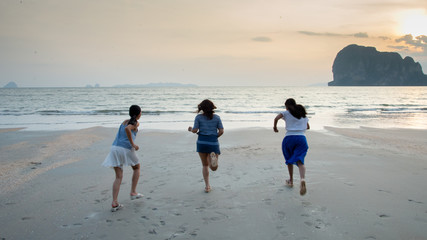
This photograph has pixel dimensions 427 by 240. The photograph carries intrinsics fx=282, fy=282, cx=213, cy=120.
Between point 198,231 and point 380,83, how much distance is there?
225 meters

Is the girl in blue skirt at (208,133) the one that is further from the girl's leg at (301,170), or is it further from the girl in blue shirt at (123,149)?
the girl's leg at (301,170)

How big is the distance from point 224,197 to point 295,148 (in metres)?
1.59

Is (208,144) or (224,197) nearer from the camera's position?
(224,197)

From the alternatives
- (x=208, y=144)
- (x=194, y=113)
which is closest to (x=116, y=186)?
(x=208, y=144)

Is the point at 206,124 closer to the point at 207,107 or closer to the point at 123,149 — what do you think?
the point at 207,107

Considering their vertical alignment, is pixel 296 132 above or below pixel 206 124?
below

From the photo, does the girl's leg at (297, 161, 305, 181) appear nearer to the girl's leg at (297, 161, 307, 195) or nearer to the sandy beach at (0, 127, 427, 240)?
the girl's leg at (297, 161, 307, 195)

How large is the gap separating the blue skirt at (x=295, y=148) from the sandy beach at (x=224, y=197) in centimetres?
61

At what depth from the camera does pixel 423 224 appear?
380 cm

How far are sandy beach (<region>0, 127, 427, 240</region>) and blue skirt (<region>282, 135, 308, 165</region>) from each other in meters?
0.61

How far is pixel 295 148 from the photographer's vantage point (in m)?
5.22

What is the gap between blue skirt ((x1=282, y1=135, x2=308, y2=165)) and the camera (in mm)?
5148

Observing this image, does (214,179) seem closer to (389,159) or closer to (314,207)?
Result: (314,207)

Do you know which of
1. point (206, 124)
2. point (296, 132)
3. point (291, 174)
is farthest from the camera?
point (291, 174)
